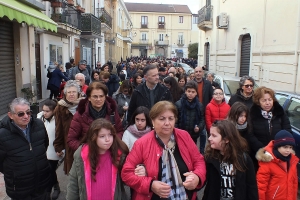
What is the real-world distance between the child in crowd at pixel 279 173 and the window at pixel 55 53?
1220 cm

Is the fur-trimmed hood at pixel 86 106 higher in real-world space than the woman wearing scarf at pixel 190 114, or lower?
higher

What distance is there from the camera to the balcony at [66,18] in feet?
43.3

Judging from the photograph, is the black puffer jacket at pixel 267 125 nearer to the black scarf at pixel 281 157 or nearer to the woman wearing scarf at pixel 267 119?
A: the woman wearing scarf at pixel 267 119

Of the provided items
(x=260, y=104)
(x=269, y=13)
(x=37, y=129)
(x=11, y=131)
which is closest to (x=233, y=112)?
(x=260, y=104)

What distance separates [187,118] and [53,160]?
7.79 ft

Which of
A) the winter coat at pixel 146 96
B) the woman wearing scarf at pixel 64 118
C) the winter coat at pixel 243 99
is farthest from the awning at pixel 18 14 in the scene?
the winter coat at pixel 243 99

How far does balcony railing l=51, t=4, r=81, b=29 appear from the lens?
1320 centimetres

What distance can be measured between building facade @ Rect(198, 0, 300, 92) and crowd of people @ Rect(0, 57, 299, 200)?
864cm

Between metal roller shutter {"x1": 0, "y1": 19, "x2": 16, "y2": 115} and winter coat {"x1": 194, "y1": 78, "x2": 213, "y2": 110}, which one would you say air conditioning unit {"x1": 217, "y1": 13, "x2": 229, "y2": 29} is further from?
winter coat {"x1": 194, "y1": 78, "x2": 213, "y2": 110}

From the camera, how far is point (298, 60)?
11.2 metres

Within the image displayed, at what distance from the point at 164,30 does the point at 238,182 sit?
6433 cm

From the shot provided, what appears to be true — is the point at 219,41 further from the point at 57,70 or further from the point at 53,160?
the point at 53,160

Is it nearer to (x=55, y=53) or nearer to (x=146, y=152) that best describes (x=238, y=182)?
(x=146, y=152)

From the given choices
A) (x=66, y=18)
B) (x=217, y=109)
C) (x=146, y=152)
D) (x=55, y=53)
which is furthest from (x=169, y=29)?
(x=146, y=152)
